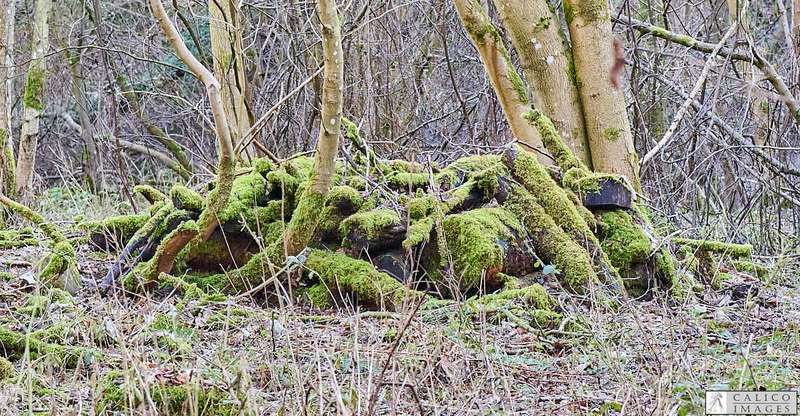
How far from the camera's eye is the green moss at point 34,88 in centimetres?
908

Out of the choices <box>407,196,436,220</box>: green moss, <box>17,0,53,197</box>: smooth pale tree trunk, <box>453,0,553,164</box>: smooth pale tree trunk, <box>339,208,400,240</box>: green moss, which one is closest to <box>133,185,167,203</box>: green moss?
<box>339,208,400,240</box>: green moss

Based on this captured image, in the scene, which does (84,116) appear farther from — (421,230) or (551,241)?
(551,241)

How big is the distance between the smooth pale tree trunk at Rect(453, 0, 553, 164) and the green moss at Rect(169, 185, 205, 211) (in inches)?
121

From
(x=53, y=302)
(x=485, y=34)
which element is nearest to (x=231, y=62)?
(x=485, y=34)

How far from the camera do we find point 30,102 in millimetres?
9094

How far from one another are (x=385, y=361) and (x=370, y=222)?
210 centimetres

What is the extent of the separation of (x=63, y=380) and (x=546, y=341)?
2.34 m

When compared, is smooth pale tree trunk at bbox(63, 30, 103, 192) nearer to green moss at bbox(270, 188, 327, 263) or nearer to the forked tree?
the forked tree

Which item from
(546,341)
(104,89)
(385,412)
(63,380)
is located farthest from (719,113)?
(104,89)

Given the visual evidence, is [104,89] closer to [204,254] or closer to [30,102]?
[30,102]

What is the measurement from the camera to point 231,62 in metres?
9.13

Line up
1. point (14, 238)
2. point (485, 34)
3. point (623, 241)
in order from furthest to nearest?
point (485, 34) < point (14, 238) < point (623, 241)

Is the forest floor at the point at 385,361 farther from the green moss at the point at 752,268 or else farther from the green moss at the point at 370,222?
the green moss at the point at 752,268

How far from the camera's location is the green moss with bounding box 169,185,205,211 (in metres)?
5.10
